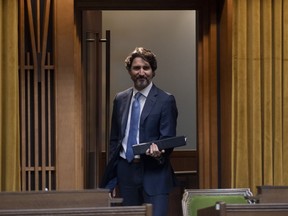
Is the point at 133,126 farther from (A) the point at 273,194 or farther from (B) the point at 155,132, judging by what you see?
(A) the point at 273,194

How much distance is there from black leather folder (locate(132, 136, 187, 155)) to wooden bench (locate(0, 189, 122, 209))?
549 mm

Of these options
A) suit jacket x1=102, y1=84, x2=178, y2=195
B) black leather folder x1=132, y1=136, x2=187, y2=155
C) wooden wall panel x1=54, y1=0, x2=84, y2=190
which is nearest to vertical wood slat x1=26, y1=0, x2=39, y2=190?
wooden wall panel x1=54, y1=0, x2=84, y2=190

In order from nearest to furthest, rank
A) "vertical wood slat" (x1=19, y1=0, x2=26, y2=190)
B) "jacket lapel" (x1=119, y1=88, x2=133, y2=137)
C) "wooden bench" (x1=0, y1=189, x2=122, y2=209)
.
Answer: "wooden bench" (x1=0, y1=189, x2=122, y2=209) < "jacket lapel" (x1=119, y1=88, x2=133, y2=137) < "vertical wood slat" (x1=19, y1=0, x2=26, y2=190)

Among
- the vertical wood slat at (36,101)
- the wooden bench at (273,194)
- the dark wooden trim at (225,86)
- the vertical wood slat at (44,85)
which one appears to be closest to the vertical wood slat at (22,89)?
the vertical wood slat at (36,101)

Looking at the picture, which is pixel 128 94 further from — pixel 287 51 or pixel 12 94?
pixel 287 51

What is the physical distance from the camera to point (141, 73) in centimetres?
531

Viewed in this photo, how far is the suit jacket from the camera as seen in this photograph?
522cm

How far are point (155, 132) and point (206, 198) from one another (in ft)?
1.90

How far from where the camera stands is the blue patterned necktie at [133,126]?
5.25 meters

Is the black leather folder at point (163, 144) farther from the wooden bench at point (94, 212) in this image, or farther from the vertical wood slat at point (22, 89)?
the wooden bench at point (94, 212)

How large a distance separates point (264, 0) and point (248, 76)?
0.60m

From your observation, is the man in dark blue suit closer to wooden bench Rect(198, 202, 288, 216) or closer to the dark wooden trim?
the dark wooden trim

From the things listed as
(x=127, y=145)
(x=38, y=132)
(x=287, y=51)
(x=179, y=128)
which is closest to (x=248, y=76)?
(x=287, y=51)

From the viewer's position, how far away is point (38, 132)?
611 centimetres
